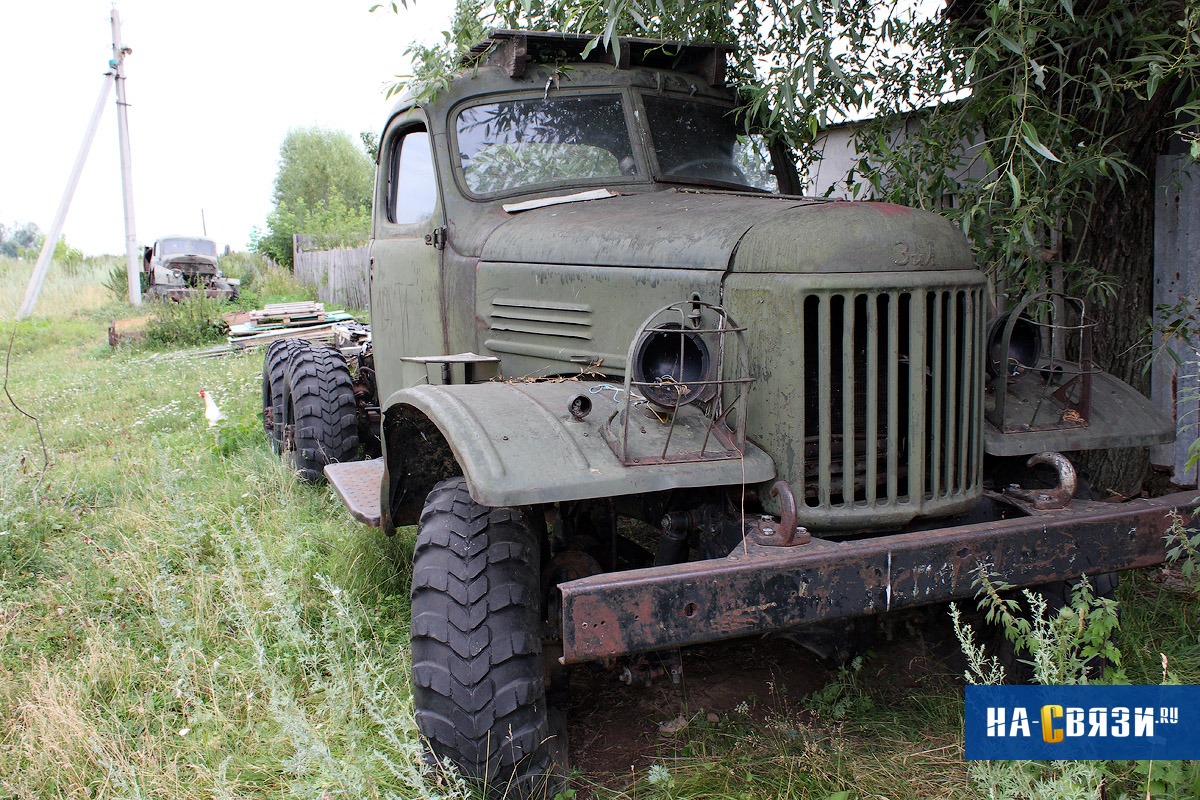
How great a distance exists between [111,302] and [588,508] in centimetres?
2024

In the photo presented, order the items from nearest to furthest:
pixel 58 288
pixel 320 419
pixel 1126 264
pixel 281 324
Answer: pixel 1126 264, pixel 320 419, pixel 281 324, pixel 58 288

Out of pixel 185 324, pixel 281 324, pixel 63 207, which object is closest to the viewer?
pixel 281 324

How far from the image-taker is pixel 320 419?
5.57 m

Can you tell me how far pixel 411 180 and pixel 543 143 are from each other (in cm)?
82

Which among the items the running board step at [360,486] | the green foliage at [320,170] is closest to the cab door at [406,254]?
the running board step at [360,486]

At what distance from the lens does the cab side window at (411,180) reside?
4.29 m

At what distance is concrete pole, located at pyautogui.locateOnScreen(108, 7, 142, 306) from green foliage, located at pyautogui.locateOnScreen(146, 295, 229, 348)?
163 inches

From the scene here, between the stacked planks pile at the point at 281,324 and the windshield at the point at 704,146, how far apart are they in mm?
9362

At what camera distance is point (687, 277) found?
9.77 ft

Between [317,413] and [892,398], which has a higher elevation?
[892,398]

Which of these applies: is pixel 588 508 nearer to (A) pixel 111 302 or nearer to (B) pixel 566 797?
(B) pixel 566 797

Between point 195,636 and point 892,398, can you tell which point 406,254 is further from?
point 892,398

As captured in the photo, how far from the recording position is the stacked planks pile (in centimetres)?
1312

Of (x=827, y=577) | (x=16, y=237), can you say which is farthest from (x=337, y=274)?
(x=16, y=237)
